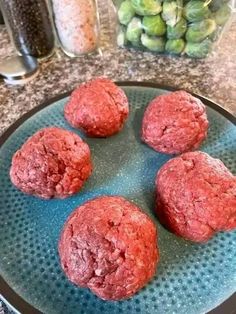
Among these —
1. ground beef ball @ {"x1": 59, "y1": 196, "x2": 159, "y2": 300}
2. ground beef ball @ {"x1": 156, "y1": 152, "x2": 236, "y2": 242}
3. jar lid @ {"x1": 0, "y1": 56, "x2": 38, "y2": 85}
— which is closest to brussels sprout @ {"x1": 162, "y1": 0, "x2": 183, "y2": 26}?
jar lid @ {"x1": 0, "y1": 56, "x2": 38, "y2": 85}

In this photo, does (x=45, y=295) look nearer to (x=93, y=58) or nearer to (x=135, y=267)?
(x=135, y=267)

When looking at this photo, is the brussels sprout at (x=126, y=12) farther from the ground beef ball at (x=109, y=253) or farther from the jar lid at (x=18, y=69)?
the ground beef ball at (x=109, y=253)

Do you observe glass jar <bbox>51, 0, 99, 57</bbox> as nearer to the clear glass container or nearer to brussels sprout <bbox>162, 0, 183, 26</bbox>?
the clear glass container

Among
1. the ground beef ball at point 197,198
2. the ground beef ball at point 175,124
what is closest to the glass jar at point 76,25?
the ground beef ball at point 175,124

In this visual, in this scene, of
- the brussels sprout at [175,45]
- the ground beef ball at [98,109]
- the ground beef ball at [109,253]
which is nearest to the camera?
the ground beef ball at [109,253]

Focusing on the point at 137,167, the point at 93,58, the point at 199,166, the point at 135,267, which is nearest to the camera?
the point at 135,267

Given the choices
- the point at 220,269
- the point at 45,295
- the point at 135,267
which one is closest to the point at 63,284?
the point at 45,295
